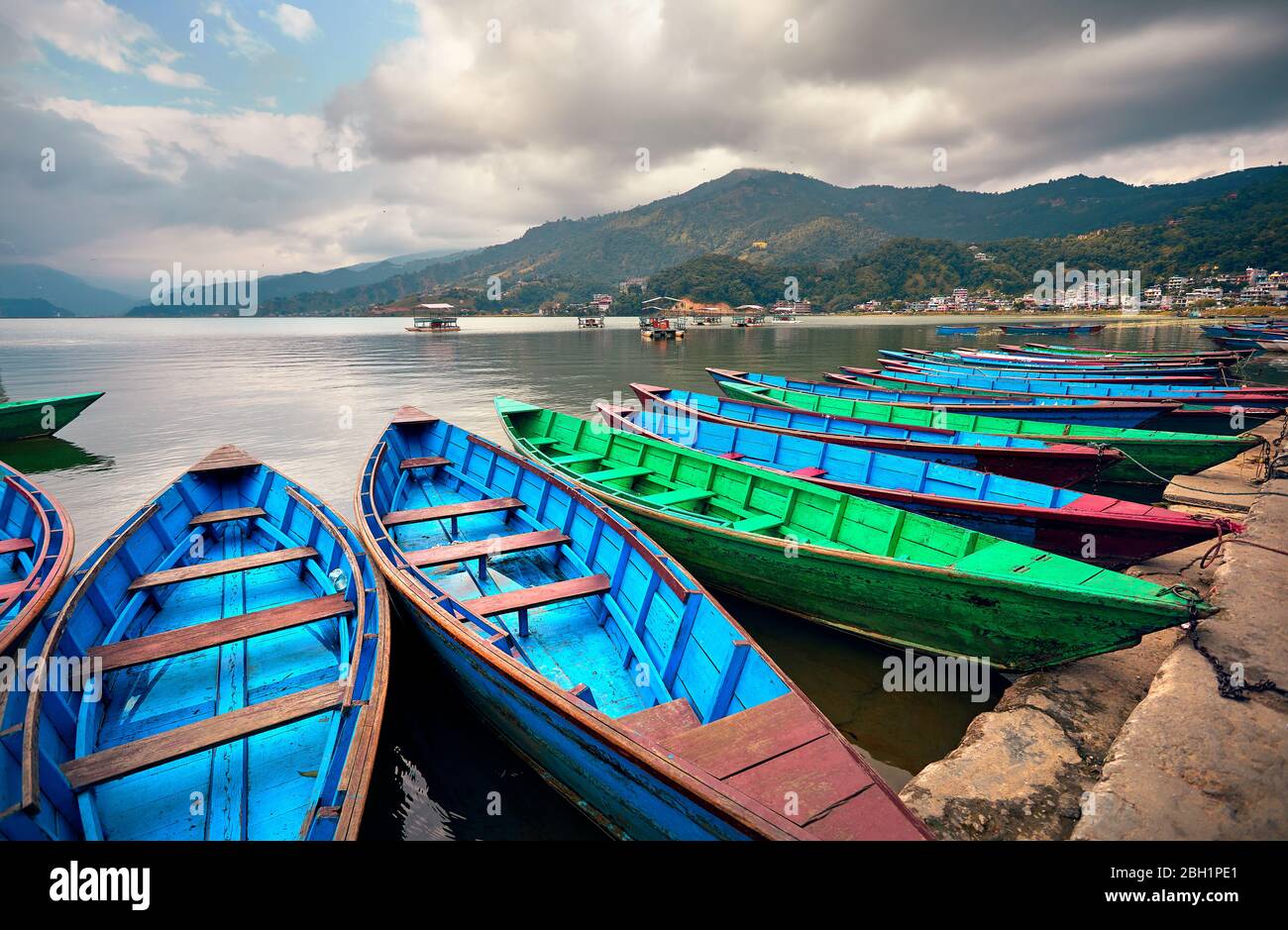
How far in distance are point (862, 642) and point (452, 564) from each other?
6780 millimetres

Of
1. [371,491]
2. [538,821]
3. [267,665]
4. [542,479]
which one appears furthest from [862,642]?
[371,491]

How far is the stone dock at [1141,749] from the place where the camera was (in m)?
4.85

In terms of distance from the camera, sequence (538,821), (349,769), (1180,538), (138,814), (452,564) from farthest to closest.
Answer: (452,564)
(1180,538)
(538,821)
(138,814)
(349,769)

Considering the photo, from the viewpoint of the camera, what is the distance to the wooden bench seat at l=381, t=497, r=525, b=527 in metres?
9.59

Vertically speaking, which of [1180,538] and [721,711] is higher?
[1180,538]

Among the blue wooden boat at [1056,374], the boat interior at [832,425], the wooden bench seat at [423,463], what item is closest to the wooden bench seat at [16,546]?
the wooden bench seat at [423,463]

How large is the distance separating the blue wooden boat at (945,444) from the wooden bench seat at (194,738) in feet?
37.1

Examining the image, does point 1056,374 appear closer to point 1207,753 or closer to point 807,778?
point 1207,753

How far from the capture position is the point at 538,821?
5.83 m

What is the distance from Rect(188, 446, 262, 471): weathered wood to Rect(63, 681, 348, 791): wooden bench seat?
7765 mm

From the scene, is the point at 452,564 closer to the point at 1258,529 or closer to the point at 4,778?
the point at 4,778

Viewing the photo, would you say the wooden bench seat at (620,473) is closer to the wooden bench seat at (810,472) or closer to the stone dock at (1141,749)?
the wooden bench seat at (810,472)

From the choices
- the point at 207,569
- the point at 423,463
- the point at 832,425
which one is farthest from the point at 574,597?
the point at 832,425

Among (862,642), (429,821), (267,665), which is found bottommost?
(429,821)
